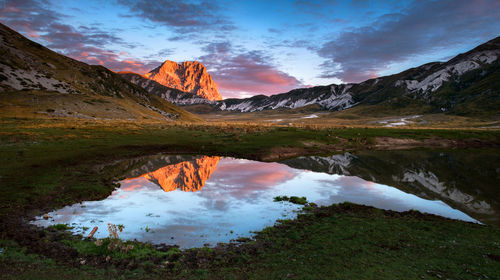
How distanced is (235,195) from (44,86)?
16126cm

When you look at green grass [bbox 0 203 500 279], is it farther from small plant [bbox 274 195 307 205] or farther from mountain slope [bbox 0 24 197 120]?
mountain slope [bbox 0 24 197 120]

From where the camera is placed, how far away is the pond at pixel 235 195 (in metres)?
16.9

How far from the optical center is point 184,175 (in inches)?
1275

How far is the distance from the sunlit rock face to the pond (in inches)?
4.2

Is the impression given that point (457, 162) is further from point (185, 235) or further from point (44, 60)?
point (44, 60)

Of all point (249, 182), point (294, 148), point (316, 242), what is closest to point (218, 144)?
point (294, 148)

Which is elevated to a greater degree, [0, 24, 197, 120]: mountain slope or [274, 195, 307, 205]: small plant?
[0, 24, 197, 120]: mountain slope

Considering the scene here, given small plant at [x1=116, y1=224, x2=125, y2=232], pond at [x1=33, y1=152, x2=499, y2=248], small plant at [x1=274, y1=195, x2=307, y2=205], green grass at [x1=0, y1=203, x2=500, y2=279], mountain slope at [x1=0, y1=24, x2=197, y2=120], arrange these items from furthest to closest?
mountain slope at [x1=0, y1=24, x2=197, y2=120] < small plant at [x1=274, y1=195, x2=307, y2=205] < pond at [x1=33, y1=152, x2=499, y2=248] < small plant at [x1=116, y1=224, x2=125, y2=232] < green grass at [x1=0, y1=203, x2=500, y2=279]

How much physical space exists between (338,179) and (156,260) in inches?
1015

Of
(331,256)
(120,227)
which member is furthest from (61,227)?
(331,256)

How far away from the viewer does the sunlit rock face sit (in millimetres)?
27859

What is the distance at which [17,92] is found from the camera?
385ft

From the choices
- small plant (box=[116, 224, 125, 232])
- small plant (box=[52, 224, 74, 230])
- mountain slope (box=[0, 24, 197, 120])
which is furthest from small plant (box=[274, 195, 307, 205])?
mountain slope (box=[0, 24, 197, 120])

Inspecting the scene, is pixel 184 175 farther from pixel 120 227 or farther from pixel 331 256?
→ pixel 331 256
